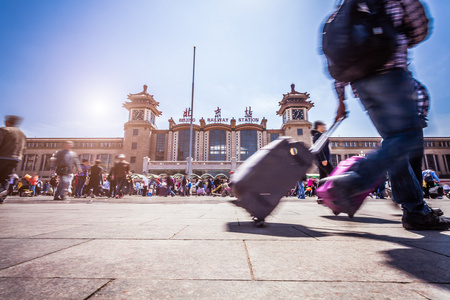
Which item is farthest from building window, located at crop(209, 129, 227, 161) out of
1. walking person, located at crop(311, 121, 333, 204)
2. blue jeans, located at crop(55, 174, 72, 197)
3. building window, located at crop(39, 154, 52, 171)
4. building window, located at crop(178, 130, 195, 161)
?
walking person, located at crop(311, 121, 333, 204)

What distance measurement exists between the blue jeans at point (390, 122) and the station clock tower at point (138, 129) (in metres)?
38.0

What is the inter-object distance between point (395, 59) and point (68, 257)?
2072 mm

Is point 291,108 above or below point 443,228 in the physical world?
above

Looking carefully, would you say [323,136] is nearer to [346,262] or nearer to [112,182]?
[346,262]

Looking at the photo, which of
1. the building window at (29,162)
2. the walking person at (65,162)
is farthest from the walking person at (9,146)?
the building window at (29,162)

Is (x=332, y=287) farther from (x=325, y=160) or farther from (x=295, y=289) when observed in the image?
(x=325, y=160)

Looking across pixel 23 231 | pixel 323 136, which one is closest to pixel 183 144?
pixel 23 231

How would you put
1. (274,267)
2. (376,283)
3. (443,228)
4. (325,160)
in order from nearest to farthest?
1. (376,283)
2. (274,267)
3. (443,228)
4. (325,160)

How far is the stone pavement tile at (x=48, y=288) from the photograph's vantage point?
559mm

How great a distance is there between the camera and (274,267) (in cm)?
82

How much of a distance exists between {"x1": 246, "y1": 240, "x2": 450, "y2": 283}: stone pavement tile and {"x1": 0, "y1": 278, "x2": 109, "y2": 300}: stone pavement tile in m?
0.50

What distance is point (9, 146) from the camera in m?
4.24

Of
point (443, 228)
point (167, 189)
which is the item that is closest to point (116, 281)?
point (443, 228)

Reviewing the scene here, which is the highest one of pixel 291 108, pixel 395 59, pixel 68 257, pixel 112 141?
pixel 291 108
